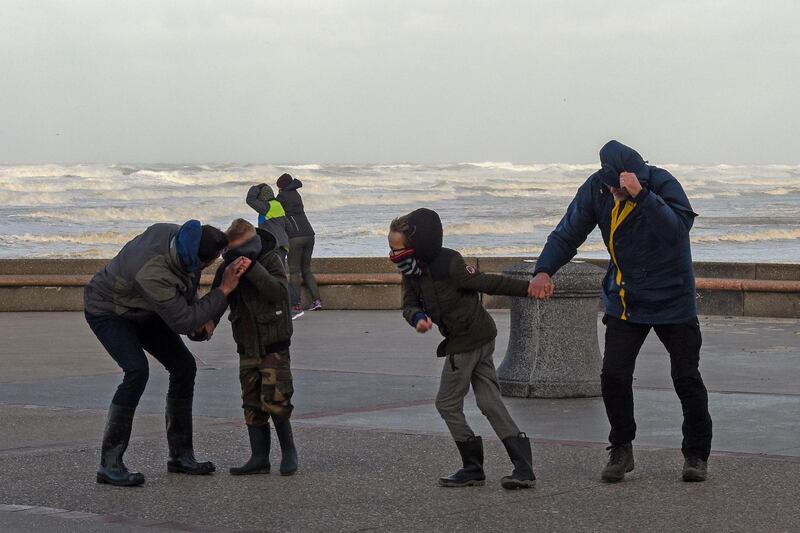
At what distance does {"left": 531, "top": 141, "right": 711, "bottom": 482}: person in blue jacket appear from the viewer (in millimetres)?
6246

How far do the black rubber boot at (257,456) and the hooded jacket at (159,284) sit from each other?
63 cm

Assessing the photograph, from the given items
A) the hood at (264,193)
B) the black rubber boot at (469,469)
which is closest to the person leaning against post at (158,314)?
the black rubber boot at (469,469)

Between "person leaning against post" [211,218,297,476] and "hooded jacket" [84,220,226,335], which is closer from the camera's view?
"hooded jacket" [84,220,226,335]

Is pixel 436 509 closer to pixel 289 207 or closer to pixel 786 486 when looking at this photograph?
pixel 786 486

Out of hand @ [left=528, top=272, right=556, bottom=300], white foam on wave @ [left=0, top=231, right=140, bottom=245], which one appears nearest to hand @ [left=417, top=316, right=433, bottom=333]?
hand @ [left=528, top=272, right=556, bottom=300]

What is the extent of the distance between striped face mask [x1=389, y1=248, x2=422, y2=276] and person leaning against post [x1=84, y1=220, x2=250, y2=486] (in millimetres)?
707

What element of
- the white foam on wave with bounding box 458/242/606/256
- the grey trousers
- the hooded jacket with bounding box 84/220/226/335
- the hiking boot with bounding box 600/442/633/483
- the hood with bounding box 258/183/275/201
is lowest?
the white foam on wave with bounding box 458/242/606/256

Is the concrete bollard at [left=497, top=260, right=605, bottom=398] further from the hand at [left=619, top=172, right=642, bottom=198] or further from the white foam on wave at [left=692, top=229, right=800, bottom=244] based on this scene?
the white foam on wave at [left=692, top=229, right=800, bottom=244]

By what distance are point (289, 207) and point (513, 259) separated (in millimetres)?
2943

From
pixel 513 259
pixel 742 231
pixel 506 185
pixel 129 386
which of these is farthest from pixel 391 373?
pixel 506 185

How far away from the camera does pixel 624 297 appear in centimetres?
643

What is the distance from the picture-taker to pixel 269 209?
52.5 feet

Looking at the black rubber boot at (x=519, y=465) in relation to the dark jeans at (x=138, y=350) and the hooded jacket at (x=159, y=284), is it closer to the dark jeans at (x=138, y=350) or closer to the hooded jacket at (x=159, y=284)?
the hooded jacket at (x=159, y=284)

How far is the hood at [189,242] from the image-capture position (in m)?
6.36
